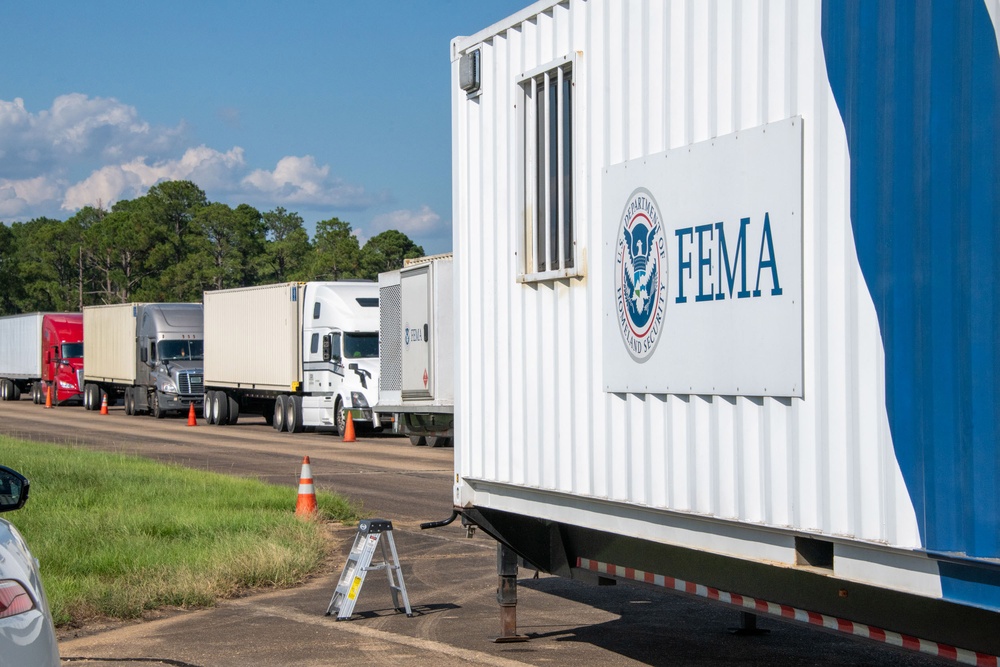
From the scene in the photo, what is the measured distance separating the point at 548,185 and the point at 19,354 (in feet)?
174

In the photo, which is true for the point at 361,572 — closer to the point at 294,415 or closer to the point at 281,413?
the point at 294,415

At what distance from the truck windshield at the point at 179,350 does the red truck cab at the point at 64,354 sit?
39.4 ft

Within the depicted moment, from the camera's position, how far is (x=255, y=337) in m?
34.4

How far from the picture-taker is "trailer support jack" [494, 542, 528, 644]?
26.1 feet

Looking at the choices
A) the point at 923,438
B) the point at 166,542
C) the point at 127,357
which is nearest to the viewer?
the point at 923,438

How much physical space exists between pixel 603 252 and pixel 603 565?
1.88 metres

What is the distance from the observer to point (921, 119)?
4.29 m

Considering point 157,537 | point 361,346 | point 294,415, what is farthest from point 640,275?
point 294,415

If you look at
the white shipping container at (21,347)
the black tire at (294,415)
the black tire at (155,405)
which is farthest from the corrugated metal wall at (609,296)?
the white shipping container at (21,347)

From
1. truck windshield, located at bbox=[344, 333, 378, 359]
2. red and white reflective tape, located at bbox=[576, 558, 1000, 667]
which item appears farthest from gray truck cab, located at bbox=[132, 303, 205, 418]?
red and white reflective tape, located at bbox=[576, 558, 1000, 667]

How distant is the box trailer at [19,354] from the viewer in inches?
2093

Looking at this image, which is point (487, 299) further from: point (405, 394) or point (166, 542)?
point (405, 394)

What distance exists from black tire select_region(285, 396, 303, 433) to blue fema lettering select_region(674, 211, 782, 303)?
27.9 metres

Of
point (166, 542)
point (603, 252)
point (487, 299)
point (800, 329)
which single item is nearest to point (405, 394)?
point (166, 542)
